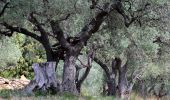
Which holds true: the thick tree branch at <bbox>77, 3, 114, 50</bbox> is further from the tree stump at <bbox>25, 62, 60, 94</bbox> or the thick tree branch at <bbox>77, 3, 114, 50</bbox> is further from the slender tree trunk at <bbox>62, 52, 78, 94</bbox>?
the tree stump at <bbox>25, 62, 60, 94</bbox>

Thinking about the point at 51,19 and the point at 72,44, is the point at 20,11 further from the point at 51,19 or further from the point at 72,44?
the point at 72,44

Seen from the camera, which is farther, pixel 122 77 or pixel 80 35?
pixel 122 77

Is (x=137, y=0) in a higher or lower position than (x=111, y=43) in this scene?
higher

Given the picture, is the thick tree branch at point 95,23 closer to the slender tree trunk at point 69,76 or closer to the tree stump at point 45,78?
the slender tree trunk at point 69,76

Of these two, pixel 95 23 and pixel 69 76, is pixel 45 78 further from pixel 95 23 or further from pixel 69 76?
pixel 95 23

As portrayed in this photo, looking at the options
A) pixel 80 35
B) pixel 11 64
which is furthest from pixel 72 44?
pixel 11 64

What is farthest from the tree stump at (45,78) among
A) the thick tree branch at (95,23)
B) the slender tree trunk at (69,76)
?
the thick tree branch at (95,23)

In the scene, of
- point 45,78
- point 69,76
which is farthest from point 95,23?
point 45,78

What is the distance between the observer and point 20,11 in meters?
17.1

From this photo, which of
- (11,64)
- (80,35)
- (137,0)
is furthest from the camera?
(11,64)

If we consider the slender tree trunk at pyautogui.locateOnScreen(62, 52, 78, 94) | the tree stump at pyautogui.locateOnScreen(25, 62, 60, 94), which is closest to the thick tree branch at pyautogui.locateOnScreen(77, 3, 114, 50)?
the slender tree trunk at pyautogui.locateOnScreen(62, 52, 78, 94)

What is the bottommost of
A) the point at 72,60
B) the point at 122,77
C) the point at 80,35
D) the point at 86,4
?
the point at 122,77

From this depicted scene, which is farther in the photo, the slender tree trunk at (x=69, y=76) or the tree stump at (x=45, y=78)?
the slender tree trunk at (x=69, y=76)

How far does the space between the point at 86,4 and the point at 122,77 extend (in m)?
18.0
